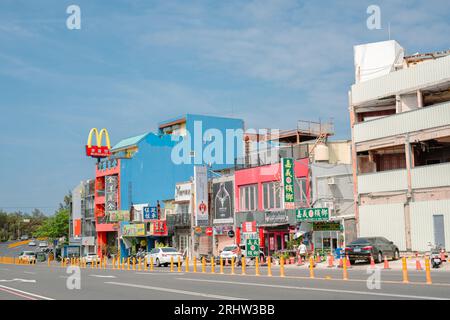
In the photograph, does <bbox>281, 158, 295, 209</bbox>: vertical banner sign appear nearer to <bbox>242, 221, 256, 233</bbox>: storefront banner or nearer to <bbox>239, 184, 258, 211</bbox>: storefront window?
<bbox>242, 221, 256, 233</bbox>: storefront banner

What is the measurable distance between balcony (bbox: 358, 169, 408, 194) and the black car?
4.41 metres

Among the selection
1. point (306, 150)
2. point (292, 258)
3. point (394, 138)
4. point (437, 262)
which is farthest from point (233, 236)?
point (437, 262)

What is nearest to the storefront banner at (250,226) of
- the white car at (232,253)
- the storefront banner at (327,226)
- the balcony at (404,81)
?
the white car at (232,253)

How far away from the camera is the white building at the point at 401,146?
3550 cm

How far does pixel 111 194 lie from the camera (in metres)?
73.0

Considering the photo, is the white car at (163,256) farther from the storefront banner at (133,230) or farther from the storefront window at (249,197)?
the storefront banner at (133,230)

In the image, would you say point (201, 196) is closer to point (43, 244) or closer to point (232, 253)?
point (232, 253)

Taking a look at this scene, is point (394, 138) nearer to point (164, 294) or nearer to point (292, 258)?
point (292, 258)

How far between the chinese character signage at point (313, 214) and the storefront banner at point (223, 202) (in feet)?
36.4

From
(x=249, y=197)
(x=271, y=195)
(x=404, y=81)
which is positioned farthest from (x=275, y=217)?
(x=404, y=81)

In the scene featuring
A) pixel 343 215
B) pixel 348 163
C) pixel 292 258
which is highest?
pixel 348 163

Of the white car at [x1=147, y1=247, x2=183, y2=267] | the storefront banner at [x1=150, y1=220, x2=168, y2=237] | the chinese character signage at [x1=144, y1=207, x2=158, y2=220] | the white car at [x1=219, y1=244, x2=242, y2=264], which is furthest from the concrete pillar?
the chinese character signage at [x1=144, y1=207, x2=158, y2=220]
